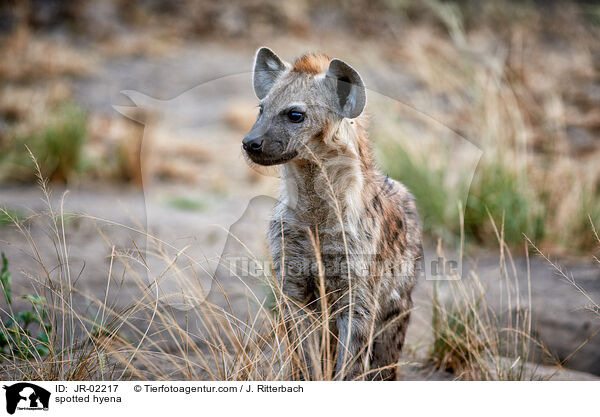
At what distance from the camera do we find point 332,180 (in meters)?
1.86

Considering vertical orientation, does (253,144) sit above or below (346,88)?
below

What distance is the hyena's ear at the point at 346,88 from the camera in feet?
5.66

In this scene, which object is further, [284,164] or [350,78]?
[284,164]

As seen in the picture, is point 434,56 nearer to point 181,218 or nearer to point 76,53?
point 181,218

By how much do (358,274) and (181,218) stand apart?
2.60m

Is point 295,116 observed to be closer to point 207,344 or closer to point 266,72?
point 266,72

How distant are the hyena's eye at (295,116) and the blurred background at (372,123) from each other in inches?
10.9

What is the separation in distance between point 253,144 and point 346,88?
36 centimetres

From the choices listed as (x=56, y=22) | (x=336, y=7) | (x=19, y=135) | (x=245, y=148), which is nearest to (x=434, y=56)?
(x=245, y=148)

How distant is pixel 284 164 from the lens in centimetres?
188
